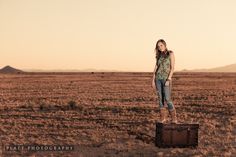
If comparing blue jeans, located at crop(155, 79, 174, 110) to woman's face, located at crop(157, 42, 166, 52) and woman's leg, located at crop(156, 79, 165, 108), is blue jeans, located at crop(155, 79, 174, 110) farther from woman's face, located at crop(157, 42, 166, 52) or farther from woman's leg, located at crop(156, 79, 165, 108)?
woman's face, located at crop(157, 42, 166, 52)

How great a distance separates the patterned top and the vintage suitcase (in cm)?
115

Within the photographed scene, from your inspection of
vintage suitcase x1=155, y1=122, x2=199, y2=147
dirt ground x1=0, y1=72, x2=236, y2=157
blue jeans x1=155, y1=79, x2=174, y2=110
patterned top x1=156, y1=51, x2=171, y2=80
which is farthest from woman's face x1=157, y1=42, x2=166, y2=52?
dirt ground x1=0, y1=72, x2=236, y2=157

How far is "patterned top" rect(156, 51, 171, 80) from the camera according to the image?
32.1 feet

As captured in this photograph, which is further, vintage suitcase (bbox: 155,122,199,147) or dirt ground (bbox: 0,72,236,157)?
dirt ground (bbox: 0,72,236,157)

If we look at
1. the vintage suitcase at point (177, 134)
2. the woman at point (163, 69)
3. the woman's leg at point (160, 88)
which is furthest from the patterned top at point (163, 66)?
the vintage suitcase at point (177, 134)

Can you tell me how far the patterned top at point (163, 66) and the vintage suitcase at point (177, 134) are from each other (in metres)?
1.15

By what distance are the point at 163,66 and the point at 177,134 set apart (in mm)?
1633

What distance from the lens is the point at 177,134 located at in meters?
9.85

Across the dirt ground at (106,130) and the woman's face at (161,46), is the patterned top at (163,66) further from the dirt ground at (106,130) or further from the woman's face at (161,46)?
the dirt ground at (106,130)

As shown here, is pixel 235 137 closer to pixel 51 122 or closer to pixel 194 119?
pixel 194 119

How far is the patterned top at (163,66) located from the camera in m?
9.79

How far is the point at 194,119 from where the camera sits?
1669cm

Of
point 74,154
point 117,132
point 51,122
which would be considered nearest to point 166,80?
point 74,154

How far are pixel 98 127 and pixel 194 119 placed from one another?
4362 mm
